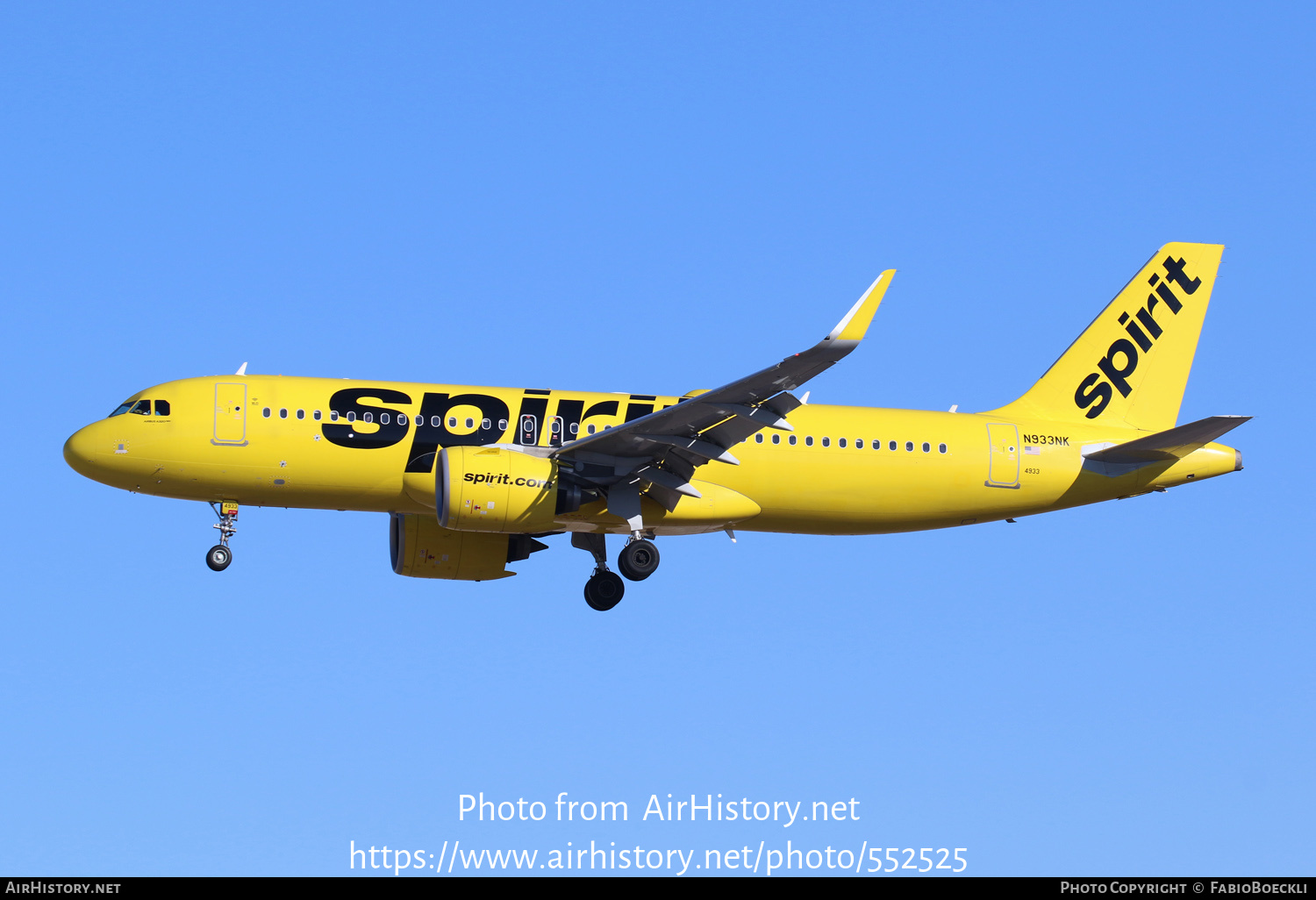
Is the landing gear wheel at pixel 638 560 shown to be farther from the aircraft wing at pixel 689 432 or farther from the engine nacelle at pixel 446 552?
the engine nacelle at pixel 446 552

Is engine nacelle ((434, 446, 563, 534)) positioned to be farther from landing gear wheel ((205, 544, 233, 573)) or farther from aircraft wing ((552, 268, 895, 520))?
landing gear wheel ((205, 544, 233, 573))

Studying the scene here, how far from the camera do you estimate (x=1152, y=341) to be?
4219 cm

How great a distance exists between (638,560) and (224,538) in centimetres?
944

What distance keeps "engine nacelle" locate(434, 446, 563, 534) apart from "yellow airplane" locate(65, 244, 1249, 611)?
4 cm

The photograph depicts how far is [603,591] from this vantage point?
3862 centimetres

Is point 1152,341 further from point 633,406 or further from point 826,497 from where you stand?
point 633,406

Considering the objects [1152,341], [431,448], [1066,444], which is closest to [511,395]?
[431,448]

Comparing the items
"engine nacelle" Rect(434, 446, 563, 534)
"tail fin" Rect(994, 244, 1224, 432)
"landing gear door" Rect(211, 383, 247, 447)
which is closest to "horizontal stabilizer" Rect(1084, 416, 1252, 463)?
"tail fin" Rect(994, 244, 1224, 432)

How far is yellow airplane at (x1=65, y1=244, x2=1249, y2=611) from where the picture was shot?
35469 millimetres

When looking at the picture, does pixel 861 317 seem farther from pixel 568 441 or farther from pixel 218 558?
pixel 218 558

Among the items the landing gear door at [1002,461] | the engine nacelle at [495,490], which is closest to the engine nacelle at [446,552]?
the engine nacelle at [495,490]

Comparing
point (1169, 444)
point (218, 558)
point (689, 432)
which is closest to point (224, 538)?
point (218, 558)

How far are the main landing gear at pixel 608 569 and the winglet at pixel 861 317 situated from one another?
28.7 feet

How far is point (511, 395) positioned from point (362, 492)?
404 cm
